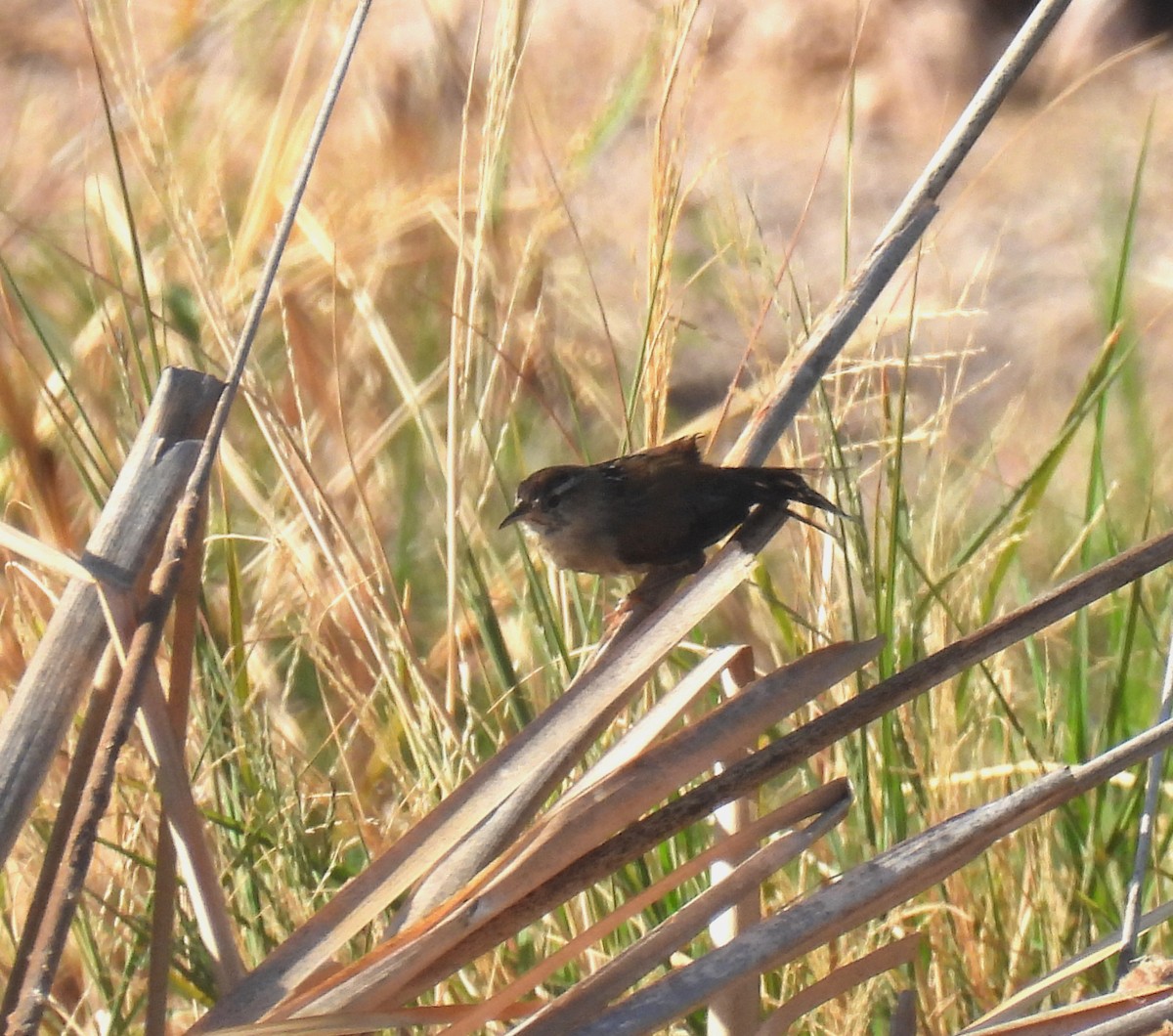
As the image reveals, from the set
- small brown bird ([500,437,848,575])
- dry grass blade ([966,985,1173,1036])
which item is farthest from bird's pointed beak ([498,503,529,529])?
dry grass blade ([966,985,1173,1036])

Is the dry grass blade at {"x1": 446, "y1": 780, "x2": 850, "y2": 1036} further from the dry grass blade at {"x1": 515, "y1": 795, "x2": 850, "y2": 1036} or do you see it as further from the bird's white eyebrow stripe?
the bird's white eyebrow stripe

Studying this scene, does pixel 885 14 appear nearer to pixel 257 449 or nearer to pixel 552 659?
pixel 257 449

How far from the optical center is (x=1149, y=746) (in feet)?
5.21

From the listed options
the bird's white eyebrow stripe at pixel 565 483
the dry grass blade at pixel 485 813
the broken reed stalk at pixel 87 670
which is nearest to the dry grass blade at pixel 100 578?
the broken reed stalk at pixel 87 670

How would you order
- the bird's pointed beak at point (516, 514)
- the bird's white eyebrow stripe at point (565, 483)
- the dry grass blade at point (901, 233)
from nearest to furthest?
the dry grass blade at point (901, 233) → the bird's pointed beak at point (516, 514) → the bird's white eyebrow stripe at point (565, 483)

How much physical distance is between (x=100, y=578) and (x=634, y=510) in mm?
1492

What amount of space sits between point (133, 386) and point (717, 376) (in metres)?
3.29

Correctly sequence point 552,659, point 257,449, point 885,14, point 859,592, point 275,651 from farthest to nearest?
point 885,14, point 257,449, point 275,651, point 859,592, point 552,659

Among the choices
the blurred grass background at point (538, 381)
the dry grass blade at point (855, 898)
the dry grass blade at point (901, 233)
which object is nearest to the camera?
the dry grass blade at point (855, 898)

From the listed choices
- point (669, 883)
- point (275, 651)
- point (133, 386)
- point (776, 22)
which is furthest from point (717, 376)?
point (669, 883)

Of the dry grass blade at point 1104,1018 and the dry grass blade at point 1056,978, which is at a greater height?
the dry grass blade at point 1056,978

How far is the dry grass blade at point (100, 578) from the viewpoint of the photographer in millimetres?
1539

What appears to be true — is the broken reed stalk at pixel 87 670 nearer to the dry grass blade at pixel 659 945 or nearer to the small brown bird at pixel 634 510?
the dry grass blade at pixel 659 945

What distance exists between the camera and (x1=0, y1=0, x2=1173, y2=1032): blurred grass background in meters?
2.22
